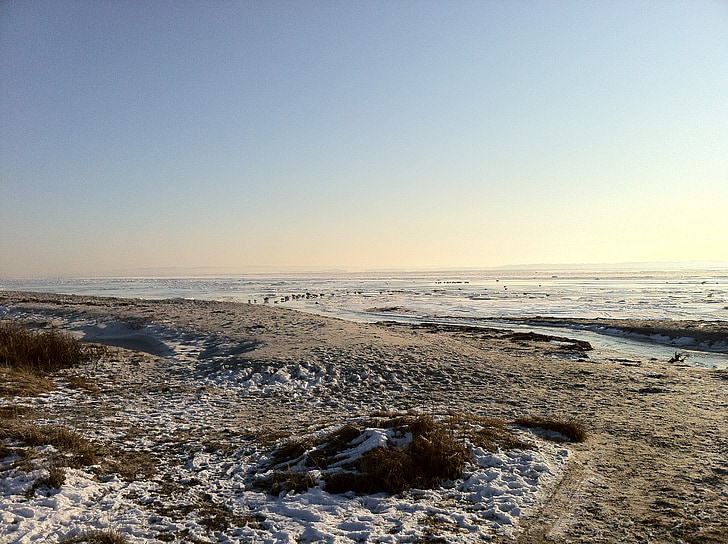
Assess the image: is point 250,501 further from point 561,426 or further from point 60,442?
point 561,426

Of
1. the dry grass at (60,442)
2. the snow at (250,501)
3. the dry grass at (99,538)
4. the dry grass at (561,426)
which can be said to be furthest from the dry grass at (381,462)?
the dry grass at (60,442)

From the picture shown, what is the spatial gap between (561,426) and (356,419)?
12.7 ft

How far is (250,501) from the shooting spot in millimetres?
5707

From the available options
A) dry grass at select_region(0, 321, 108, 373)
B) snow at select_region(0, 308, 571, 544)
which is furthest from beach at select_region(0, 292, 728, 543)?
dry grass at select_region(0, 321, 108, 373)

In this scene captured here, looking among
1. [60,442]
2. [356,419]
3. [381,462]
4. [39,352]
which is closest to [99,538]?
[60,442]

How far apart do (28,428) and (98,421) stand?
5.07 ft

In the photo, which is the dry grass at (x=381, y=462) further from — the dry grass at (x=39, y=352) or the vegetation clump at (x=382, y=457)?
the dry grass at (x=39, y=352)

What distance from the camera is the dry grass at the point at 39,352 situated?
13175 millimetres

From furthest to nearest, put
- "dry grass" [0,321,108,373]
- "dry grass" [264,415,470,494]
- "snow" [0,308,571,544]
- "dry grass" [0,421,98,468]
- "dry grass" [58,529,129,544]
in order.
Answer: "dry grass" [0,321,108,373] → "dry grass" [0,421,98,468] → "dry grass" [264,415,470,494] → "snow" [0,308,571,544] → "dry grass" [58,529,129,544]

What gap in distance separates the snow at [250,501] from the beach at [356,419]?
3 centimetres

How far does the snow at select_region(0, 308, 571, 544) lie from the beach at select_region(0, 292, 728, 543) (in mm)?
26

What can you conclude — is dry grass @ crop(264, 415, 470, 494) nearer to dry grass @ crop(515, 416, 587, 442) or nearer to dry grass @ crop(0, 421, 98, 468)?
dry grass @ crop(515, 416, 587, 442)

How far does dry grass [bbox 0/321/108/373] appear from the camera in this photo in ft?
43.2

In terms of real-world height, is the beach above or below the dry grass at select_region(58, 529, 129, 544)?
below
